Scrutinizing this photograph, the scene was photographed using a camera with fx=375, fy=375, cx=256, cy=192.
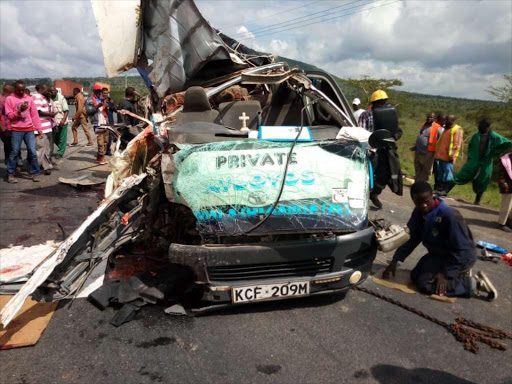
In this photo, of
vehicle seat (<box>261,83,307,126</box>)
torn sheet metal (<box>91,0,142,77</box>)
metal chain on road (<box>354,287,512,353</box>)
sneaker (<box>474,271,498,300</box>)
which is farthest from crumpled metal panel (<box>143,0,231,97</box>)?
sneaker (<box>474,271,498,300</box>)

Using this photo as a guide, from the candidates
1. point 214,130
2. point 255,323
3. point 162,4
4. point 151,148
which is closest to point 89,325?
point 255,323

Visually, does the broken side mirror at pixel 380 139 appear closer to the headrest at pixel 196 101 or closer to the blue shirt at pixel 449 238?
the blue shirt at pixel 449 238

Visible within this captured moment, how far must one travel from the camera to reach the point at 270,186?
3059 mm

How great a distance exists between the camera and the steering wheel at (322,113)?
4504mm

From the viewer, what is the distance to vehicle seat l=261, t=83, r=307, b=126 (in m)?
4.73

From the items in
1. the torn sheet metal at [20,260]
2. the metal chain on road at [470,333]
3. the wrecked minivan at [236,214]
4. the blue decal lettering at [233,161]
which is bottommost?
the metal chain on road at [470,333]

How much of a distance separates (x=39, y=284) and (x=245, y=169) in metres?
1.79

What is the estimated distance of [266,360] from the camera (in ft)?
8.95

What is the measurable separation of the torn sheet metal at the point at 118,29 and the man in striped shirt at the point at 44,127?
3227 millimetres

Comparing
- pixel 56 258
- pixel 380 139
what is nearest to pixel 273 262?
pixel 380 139

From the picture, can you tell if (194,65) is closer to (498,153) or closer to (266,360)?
(266,360)

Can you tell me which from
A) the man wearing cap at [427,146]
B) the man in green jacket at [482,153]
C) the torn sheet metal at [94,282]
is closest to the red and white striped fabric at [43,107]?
the torn sheet metal at [94,282]

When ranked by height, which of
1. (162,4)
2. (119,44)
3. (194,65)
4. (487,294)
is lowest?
(487,294)

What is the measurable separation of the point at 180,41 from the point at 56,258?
3.58 m
